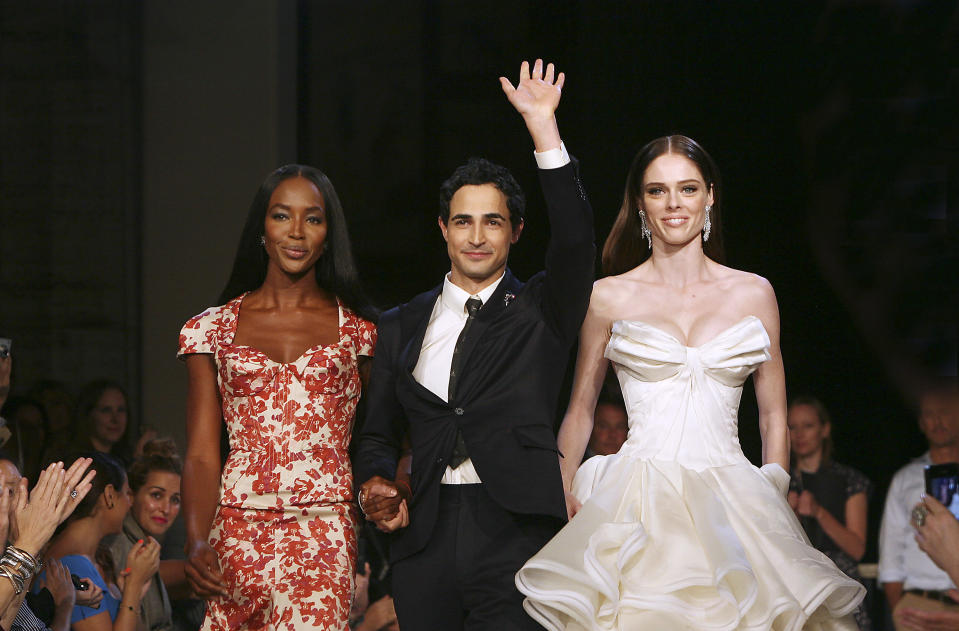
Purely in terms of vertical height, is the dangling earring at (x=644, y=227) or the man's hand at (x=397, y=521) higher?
the dangling earring at (x=644, y=227)

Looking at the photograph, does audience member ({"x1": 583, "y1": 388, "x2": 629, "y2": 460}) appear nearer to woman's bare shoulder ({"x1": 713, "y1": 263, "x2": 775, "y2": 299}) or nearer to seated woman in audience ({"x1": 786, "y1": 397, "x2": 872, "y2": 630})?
seated woman in audience ({"x1": 786, "y1": 397, "x2": 872, "y2": 630})

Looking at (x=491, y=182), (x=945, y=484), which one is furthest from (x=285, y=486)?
(x=945, y=484)

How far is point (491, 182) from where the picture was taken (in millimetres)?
3584

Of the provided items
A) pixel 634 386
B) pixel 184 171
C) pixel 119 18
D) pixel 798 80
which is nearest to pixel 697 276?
pixel 634 386

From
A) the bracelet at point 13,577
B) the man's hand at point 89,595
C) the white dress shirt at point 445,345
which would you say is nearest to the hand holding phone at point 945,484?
the white dress shirt at point 445,345

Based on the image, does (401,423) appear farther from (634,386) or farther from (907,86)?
(907,86)

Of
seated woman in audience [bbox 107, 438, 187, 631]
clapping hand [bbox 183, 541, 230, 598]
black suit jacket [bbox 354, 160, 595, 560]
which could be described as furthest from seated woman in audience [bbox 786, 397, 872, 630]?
clapping hand [bbox 183, 541, 230, 598]

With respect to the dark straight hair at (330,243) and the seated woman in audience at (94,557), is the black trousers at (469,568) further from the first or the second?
the seated woman in audience at (94,557)

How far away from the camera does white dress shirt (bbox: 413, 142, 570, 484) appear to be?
11.1 ft

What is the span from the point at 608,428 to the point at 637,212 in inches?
76.4

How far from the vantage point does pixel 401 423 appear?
142 inches

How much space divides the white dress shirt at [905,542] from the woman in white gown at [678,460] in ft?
7.08

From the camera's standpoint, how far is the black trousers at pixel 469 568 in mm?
3307

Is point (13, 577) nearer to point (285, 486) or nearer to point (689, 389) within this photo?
point (285, 486)
